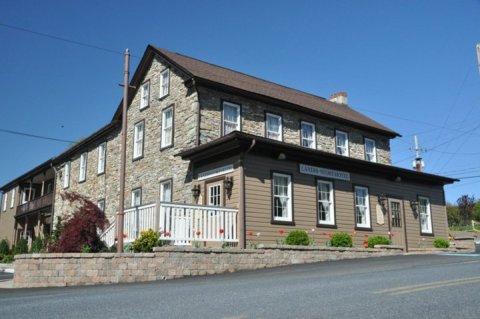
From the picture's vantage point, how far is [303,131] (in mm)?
22328

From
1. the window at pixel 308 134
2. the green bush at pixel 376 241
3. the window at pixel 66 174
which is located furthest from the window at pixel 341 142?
the window at pixel 66 174

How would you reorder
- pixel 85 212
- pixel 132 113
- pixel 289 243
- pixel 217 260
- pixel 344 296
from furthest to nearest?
pixel 132 113
pixel 289 243
pixel 85 212
pixel 217 260
pixel 344 296

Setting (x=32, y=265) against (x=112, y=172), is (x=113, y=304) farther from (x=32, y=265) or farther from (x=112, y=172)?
(x=112, y=172)

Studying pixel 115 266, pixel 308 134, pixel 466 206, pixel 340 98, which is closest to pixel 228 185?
pixel 115 266

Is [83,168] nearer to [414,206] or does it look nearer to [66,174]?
[66,174]

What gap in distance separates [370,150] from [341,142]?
2.24 metres

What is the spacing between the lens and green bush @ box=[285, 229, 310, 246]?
16.5m

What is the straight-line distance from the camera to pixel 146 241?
13.6 meters

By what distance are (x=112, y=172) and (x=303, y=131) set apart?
1014 centimetres

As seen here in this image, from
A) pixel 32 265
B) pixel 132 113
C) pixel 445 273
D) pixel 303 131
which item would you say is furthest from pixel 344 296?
pixel 132 113

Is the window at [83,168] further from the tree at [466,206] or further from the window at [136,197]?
the tree at [466,206]

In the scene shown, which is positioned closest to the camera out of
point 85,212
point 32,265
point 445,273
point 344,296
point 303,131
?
point 344,296

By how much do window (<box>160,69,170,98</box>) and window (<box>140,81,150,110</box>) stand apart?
1.34 meters

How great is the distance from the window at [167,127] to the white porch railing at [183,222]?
540cm
